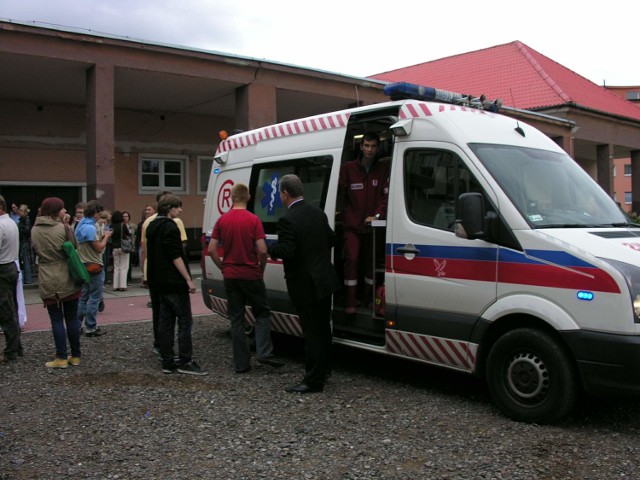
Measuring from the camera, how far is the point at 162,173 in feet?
64.1

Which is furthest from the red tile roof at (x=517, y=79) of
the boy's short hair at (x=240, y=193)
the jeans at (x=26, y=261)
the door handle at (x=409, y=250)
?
the door handle at (x=409, y=250)

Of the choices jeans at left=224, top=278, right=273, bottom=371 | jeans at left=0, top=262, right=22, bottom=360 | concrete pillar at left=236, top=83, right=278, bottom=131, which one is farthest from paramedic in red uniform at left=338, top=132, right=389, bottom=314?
concrete pillar at left=236, top=83, right=278, bottom=131

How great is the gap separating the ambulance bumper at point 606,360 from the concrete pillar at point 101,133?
11.3 m

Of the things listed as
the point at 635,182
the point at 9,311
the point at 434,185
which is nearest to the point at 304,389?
the point at 434,185

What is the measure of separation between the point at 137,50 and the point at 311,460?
Answer: 1205 centimetres

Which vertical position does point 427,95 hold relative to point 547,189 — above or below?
above

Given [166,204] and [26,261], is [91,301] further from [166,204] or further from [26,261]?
[26,261]

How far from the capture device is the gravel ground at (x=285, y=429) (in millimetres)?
4078

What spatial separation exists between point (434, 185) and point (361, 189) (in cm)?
106

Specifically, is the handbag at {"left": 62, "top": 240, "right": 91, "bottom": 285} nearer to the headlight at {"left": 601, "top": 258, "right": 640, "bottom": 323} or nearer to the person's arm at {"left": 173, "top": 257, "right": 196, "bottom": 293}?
the person's arm at {"left": 173, "top": 257, "right": 196, "bottom": 293}

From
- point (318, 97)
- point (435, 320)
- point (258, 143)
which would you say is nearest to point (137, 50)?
point (318, 97)

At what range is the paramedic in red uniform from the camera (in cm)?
639

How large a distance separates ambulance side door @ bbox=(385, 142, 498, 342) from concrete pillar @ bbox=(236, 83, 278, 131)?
33.4ft

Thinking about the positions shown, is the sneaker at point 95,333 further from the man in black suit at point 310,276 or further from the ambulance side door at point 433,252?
the ambulance side door at point 433,252
